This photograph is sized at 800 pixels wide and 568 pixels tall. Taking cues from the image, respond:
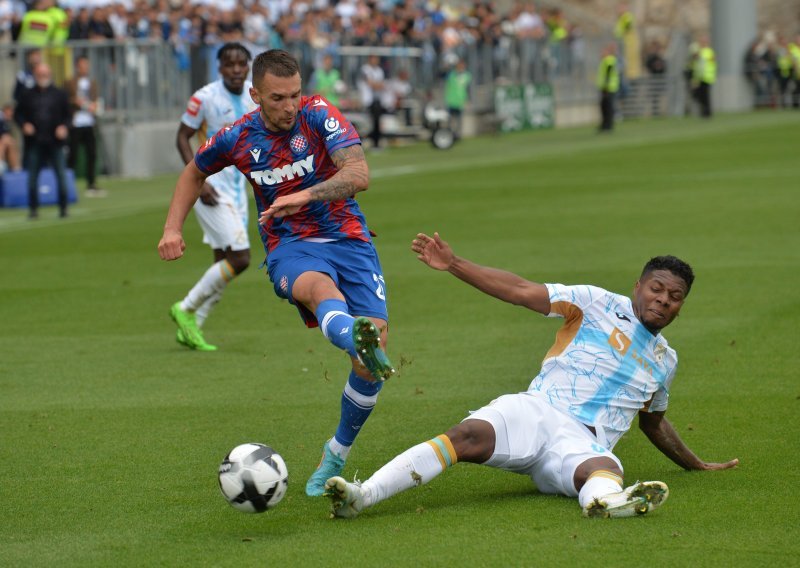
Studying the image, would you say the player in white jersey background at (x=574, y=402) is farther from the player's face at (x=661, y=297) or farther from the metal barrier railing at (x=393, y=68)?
the metal barrier railing at (x=393, y=68)

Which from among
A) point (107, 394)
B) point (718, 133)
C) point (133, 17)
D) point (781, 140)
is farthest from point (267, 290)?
point (718, 133)

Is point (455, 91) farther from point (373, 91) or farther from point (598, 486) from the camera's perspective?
point (598, 486)

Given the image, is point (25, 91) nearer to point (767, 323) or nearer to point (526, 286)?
point (767, 323)

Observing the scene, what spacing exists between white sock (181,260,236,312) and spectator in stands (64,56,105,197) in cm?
1492

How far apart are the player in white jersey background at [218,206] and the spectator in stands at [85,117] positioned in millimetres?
14659

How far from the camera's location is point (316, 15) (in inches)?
1417

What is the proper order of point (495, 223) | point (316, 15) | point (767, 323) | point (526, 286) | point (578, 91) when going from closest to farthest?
point (526, 286) < point (767, 323) < point (495, 223) < point (316, 15) < point (578, 91)

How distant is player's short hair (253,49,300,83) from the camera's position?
687 cm

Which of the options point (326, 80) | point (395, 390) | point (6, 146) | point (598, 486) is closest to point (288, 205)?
point (598, 486)

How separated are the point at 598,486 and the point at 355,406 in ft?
4.56

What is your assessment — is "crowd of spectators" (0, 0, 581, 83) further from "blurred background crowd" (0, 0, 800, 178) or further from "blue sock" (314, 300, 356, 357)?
"blue sock" (314, 300, 356, 357)

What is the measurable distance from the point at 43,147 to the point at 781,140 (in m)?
18.3

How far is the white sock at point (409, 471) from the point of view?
20.4 feet

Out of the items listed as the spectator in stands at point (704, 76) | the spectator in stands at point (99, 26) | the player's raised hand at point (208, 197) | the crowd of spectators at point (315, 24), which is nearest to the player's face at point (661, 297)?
the player's raised hand at point (208, 197)
